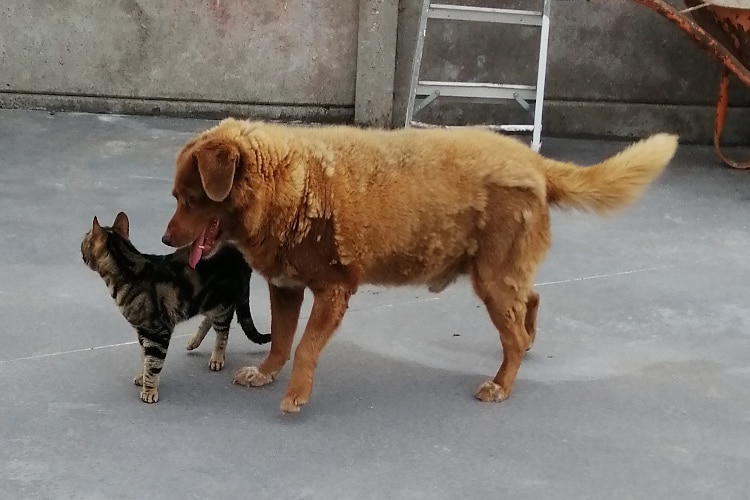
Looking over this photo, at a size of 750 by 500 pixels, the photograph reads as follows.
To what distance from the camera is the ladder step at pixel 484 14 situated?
19.8 ft

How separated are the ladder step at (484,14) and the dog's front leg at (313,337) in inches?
151

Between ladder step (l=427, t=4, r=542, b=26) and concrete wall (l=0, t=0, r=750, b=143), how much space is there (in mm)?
447

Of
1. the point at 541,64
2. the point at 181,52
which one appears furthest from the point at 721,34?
the point at 181,52

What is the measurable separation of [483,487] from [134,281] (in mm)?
1272

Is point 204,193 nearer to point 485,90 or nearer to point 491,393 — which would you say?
point 491,393

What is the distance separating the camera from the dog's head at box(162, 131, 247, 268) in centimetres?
252

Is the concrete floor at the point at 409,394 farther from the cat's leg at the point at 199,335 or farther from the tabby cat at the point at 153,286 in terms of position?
the tabby cat at the point at 153,286

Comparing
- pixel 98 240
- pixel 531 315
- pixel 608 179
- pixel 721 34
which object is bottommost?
pixel 531 315

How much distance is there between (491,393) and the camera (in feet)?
9.52

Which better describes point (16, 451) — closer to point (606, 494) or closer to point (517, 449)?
point (517, 449)

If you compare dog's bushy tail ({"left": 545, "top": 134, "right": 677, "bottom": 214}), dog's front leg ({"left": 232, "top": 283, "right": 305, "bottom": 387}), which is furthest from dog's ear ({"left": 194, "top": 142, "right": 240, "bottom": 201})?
dog's bushy tail ({"left": 545, "top": 134, "right": 677, "bottom": 214})

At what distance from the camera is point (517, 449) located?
2.58 meters

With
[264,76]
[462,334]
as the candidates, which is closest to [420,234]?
[462,334]

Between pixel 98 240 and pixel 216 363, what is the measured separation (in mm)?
603
